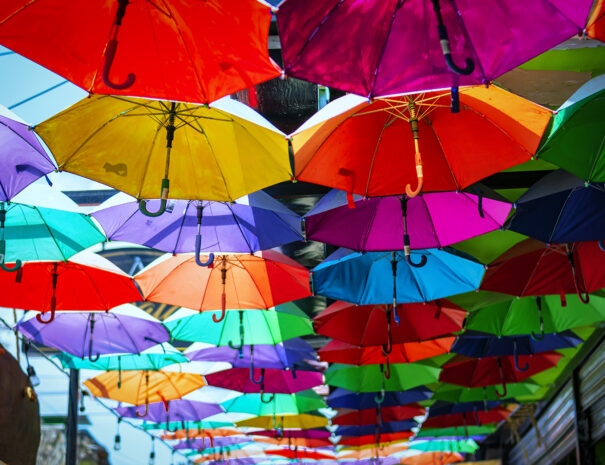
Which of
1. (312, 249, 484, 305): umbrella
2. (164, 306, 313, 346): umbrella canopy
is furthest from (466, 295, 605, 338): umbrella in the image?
(164, 306, 313, 346): umbrella canopy

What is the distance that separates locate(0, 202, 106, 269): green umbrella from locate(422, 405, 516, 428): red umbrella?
8.19 m

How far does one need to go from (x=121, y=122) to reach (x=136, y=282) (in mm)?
2003

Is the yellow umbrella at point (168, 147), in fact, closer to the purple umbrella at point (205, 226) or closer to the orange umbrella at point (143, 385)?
the purple umbrella at point (205, 226)

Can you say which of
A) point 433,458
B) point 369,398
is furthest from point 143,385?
point 433,458

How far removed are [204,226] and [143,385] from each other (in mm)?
4553

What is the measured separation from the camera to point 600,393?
29.7 ft

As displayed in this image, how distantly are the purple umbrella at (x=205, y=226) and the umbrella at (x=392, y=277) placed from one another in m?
0.71

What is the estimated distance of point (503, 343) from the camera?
8.04m

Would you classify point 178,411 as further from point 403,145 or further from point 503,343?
point 403,145

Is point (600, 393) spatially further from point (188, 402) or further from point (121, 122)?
point (121, 122)

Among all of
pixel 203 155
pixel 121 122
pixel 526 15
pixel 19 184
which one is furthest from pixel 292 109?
pixel 526 15

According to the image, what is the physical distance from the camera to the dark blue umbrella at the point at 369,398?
978cm

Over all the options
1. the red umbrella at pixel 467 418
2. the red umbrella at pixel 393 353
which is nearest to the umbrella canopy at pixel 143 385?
the red umbrella at pixel 393 353

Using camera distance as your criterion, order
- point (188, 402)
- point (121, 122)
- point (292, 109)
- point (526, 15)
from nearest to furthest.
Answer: point (526, 15) → point (121, 122) → point (292, 109) → point (188, 402)
